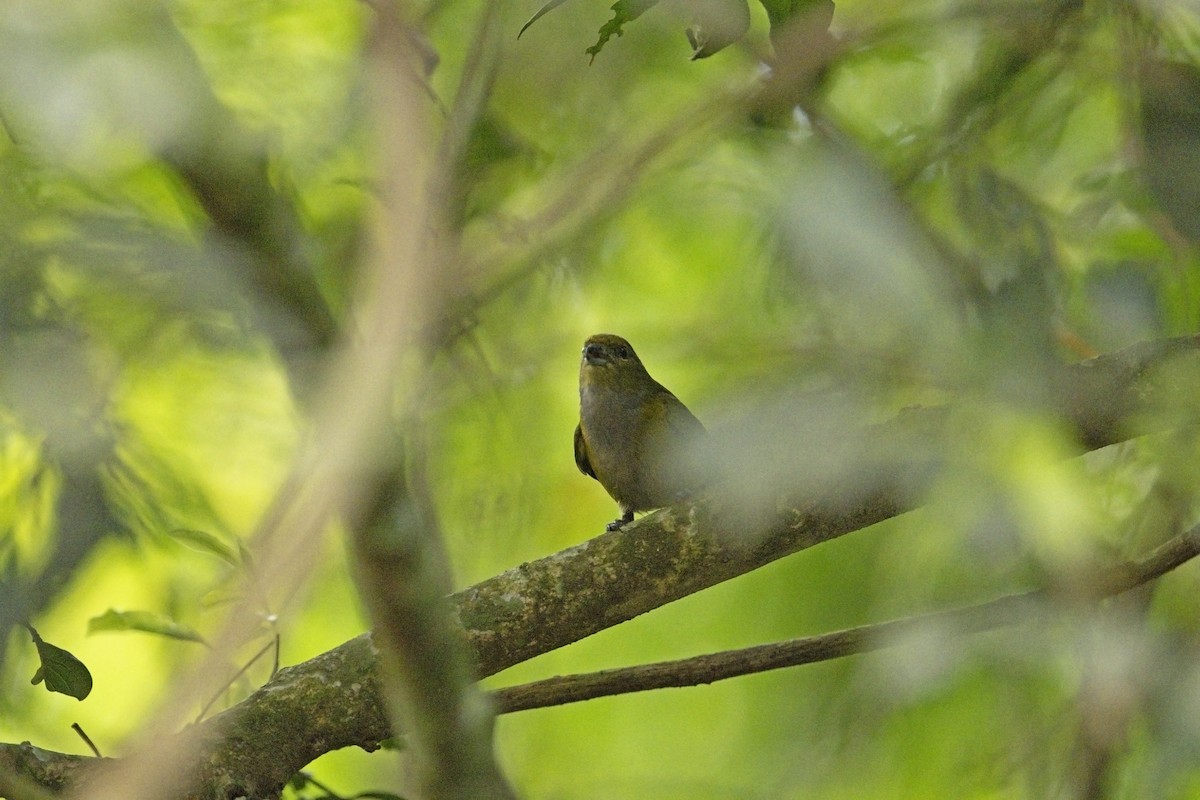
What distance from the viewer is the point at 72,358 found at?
94.0 inches

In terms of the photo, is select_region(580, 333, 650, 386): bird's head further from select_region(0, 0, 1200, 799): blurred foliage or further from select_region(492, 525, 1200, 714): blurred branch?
select_region(492, 525, 1200, 714): blurred branch

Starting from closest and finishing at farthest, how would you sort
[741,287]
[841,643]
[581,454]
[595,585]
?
1. [841,643]
2. [595,585]
3. [741,287]
4. [581,454]

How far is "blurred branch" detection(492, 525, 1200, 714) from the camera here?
6.66 feet

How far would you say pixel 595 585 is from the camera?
7.61 feet

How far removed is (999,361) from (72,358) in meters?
1.71

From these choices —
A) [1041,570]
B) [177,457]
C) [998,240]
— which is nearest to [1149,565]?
[1041,570]

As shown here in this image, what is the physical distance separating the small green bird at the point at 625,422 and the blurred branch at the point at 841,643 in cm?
134

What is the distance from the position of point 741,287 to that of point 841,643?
1014 mm

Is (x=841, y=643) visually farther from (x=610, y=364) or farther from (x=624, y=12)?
(x=610, y=364)

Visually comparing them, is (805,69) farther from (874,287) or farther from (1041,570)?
(1041,570)

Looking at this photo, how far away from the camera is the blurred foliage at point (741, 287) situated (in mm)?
1736

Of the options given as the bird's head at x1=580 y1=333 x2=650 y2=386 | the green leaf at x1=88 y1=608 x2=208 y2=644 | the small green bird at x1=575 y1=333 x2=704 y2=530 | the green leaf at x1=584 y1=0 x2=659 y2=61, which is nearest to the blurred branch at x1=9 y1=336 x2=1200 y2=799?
the green leaf at x1=88 y1=608 x2=208 y2=644

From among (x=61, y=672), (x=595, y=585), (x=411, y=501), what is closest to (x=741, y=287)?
(x=595, y=585)

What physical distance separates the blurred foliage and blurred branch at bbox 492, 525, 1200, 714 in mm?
51
